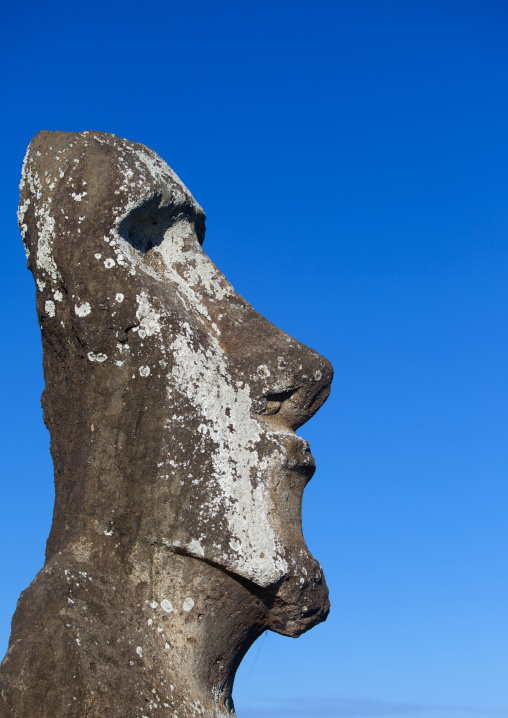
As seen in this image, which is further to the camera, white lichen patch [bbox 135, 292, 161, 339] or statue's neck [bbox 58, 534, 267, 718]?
white lichen patch [bbox 135, 292, 161, 339]

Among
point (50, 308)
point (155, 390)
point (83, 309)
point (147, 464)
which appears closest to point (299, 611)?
point (147, 464)

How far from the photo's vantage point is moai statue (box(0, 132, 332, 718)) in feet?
18.5

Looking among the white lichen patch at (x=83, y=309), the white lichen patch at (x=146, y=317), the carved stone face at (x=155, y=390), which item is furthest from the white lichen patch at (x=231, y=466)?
the white lichen patch at (x=83, y=309)

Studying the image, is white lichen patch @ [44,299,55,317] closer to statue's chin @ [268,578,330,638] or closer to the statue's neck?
the statue's neck

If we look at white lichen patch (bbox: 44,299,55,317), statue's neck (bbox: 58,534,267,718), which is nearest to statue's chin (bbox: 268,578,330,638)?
statue's neck (bbox: 58,534,267,718)

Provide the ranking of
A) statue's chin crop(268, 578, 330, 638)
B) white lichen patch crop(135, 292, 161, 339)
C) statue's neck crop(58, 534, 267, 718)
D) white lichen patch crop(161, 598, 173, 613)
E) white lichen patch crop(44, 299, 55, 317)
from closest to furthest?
statue's neck crop(58, 534, 267, 718) → white lichen patch crop(161, 598, 173, 613) → white lichen patch crop(135, 292, 161, 339) → statue's chin crop(268, 578, 330, 638) → white lichen patch crop(44, 299, 55, 317)

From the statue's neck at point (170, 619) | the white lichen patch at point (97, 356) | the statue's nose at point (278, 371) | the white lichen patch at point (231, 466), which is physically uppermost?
the statue's nose at point (278, 371)

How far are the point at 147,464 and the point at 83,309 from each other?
1.00 meters

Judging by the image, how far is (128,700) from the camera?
214 inches

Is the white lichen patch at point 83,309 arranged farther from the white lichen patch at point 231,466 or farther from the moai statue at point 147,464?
the white lichen patch at point 231,466

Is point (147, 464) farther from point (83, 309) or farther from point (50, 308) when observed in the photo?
point (50, 308)

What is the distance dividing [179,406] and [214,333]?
0.72 m

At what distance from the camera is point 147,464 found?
595 centimetres

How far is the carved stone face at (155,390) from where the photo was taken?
19.5 ft
